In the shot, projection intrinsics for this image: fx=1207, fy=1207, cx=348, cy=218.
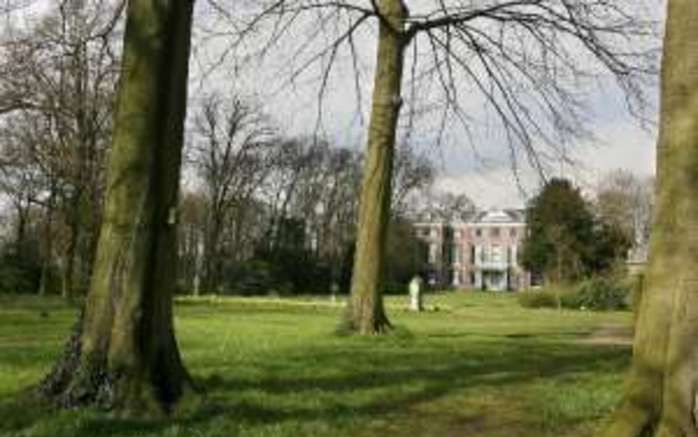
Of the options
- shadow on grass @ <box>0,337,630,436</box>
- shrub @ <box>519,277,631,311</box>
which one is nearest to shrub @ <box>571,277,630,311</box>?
shrub @ <box>519,277,631,311</box>

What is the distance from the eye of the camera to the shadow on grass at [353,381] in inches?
403

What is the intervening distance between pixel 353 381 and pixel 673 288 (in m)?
5.61

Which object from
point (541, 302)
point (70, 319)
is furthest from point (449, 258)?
point (70, 319)

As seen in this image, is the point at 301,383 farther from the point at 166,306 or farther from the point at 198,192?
the point at 198,192

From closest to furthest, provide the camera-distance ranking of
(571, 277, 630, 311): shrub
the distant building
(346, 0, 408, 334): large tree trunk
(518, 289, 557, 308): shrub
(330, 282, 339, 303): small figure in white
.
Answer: (346, 0, 408, 334): large tree trunk
(571, 277, 630, 311): shrub
(518, 289, 557, 308): shrub
(330, 282, 339, 303): small figure in white
the distant building

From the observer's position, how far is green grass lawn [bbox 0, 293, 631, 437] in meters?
10.1

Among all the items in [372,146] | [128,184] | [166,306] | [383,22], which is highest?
[383,22]

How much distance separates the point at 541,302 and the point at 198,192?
1493 inches

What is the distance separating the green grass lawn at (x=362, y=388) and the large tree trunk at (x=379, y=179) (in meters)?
1.46

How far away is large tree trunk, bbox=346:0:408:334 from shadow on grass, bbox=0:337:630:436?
2.66 metres

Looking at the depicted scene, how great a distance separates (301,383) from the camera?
13102 millimetres

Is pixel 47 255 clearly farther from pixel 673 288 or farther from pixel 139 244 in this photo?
pixel 673 288

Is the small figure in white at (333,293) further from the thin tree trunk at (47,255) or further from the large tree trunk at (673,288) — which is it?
the large tree trunk at (673,288)

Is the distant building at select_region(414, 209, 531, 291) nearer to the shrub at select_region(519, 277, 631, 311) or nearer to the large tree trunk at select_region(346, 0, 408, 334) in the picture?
the shrub at select_region(519, 277, 631, 311)
